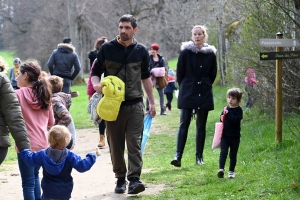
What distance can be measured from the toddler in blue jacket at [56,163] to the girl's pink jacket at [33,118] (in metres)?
0.70

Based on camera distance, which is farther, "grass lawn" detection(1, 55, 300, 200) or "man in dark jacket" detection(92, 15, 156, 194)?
"man in dark jacket" detection(92, 15, 156, 194)

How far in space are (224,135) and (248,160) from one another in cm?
121

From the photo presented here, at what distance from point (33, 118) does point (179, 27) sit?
26519mm

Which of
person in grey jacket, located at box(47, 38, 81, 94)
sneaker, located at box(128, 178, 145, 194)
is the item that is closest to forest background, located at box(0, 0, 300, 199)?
sneaker, located at box(128, 178, 145, 194)

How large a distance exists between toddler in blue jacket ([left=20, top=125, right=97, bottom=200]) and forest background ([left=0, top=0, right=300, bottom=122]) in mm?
4901

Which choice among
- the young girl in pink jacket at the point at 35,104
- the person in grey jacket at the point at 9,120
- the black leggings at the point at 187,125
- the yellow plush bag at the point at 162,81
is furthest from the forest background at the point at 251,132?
the person in grey jacket at the point at 9,120

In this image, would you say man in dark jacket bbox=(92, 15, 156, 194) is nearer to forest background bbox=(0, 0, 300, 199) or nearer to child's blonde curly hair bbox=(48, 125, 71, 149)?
forest background bbox=(0, 0, 300, 199)

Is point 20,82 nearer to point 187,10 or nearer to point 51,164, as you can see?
point 51,164

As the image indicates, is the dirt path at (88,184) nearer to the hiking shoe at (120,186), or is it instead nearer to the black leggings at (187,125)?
the hiking shoe at (120,186)

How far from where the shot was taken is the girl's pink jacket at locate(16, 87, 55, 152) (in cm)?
625

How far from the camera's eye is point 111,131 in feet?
23.1

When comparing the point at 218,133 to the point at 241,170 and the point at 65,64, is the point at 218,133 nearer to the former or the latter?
the point at 241,170

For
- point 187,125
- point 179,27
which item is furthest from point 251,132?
point 179,27

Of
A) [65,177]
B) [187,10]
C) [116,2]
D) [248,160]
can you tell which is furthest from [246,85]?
[116,2]
